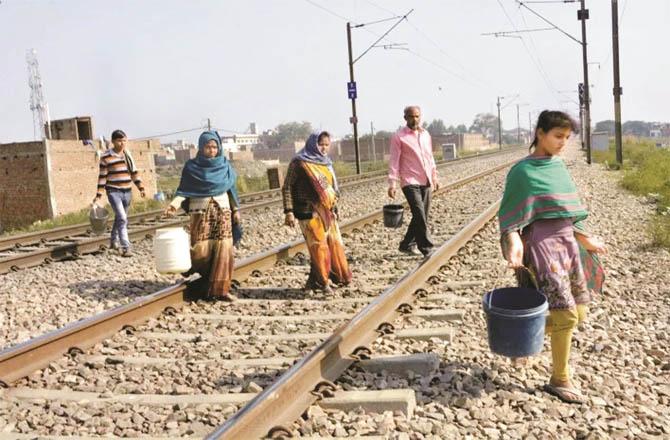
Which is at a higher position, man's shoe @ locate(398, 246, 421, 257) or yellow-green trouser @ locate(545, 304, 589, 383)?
yellow-green trouser @ locate(545, 304, 589, 383)

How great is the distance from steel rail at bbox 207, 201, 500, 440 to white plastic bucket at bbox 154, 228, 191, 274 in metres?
2.04

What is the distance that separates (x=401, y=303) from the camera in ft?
19.0

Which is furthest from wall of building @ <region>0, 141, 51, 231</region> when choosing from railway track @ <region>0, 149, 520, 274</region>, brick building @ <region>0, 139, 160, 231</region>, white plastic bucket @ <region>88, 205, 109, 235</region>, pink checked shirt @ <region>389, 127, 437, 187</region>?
pink checked shirt @ <region>389, 127, 437, 187</region>

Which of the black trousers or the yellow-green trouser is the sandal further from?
the black trousers

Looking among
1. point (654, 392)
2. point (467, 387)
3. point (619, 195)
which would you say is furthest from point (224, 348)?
point (619, 195)

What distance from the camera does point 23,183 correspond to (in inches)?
859

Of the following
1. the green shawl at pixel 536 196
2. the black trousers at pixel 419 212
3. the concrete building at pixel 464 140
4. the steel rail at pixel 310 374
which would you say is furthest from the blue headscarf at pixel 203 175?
the concrete building at pixel 464 140

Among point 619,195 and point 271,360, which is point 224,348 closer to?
point 271,360

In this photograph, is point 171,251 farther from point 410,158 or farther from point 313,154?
point 410,158

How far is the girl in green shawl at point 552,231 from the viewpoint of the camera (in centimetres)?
373

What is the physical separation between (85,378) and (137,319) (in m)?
1.27

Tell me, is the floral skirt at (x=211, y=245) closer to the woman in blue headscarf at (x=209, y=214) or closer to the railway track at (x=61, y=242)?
the woman in blue headscarf at (x=209, y=214)

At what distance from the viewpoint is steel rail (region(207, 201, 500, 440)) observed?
3.30 m

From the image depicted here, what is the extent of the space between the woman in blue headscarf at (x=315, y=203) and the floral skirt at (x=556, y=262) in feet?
9.88
